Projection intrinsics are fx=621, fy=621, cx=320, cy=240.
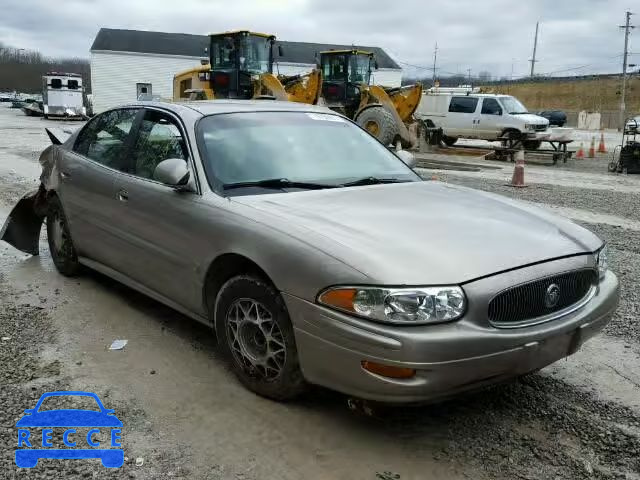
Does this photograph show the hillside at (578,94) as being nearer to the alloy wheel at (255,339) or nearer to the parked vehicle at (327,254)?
the parked vehicle at (327,254)

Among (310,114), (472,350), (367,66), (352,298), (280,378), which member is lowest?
(280,378)

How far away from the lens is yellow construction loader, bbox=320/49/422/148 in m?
18.1

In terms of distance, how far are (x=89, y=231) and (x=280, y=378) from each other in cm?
238

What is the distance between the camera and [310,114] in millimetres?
4570

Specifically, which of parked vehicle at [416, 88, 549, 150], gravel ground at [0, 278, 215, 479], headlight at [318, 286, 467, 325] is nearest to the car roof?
gravel ground at [0, 278, 215, 479]

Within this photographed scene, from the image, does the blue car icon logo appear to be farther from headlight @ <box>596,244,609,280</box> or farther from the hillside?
the hillside

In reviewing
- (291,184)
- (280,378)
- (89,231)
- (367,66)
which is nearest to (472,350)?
(280,378)

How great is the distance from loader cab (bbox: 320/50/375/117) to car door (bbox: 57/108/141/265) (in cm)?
1584

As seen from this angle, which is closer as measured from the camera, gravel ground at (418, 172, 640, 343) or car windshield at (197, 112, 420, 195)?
car windshield at (197, 112, 420, 195)

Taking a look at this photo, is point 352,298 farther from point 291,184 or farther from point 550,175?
point 550,175

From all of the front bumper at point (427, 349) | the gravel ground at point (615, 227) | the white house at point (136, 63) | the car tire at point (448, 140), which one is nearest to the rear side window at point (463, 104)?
the car tire at point (448, 140)

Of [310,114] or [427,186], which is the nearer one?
[427,186]

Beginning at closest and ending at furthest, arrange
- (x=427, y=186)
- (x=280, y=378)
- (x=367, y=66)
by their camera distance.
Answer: (x=280, y=378) → (x=427, y=186) → (x=367, y=66)

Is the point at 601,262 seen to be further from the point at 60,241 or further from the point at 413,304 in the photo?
the point at 60,241
